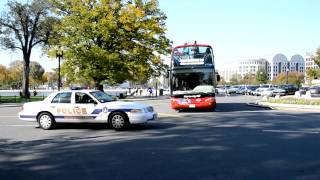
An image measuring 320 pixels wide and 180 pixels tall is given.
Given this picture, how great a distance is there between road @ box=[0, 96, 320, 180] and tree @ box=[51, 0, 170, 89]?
3316 cm

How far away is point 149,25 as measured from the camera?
51.2m

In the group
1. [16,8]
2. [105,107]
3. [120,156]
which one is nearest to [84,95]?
[105,107]

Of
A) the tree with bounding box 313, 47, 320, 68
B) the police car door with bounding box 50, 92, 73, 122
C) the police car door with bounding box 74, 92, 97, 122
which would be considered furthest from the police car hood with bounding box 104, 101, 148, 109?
the tree with bounding box 313, 47, 320, 68

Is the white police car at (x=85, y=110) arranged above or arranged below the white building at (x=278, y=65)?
below

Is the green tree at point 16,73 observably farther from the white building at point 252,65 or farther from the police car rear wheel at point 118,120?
the police car rear wheel at point 118,120

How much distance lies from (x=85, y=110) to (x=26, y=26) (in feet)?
146

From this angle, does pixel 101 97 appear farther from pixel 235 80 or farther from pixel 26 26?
pixel 235 80

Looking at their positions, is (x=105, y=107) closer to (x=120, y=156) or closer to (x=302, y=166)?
(x=120, y=156)

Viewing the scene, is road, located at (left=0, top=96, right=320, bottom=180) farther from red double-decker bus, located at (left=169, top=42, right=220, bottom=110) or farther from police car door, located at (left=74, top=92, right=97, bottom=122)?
red double-decker bus, located at (left=169, top=42, right=220, bottom=110)

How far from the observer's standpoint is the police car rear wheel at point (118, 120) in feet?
50.6

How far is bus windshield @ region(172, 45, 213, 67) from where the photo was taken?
25078mm

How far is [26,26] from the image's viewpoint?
57.0 metres

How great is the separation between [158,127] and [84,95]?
2.95 meters

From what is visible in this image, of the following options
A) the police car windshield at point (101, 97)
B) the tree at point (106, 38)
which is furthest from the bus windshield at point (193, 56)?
the tree at point (106, 38)
